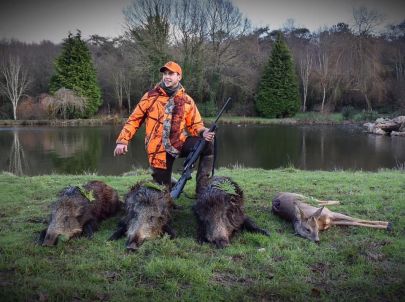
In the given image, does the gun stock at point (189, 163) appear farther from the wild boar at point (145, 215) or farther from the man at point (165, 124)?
the wild boar at point (145, 215)

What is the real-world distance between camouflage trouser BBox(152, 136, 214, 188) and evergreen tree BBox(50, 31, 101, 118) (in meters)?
29.4

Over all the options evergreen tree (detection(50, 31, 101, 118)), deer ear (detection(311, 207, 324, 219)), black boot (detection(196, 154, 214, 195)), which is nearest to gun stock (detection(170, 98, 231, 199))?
black boot (detection(196, 154, 214, 195))

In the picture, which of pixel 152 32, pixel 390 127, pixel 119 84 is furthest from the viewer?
pixel 119 84

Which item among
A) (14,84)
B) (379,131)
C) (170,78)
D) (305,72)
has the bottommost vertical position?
(379,131)

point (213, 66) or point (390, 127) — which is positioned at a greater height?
point (213, 66)

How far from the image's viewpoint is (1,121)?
29.9m

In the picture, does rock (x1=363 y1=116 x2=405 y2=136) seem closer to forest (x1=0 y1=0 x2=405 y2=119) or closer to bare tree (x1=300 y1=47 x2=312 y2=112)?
forest (x1=0 y1=0 x2=405 y2=119)

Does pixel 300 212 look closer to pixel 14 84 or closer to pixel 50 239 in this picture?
pixel 50 239

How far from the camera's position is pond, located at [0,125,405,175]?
13.8 metres

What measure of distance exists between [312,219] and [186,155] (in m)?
2.21

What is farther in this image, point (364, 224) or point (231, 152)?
point (231, 152)

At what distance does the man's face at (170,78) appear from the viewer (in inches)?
216

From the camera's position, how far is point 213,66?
3594 centimetres

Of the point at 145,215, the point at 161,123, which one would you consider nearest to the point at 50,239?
the point at 145,215
